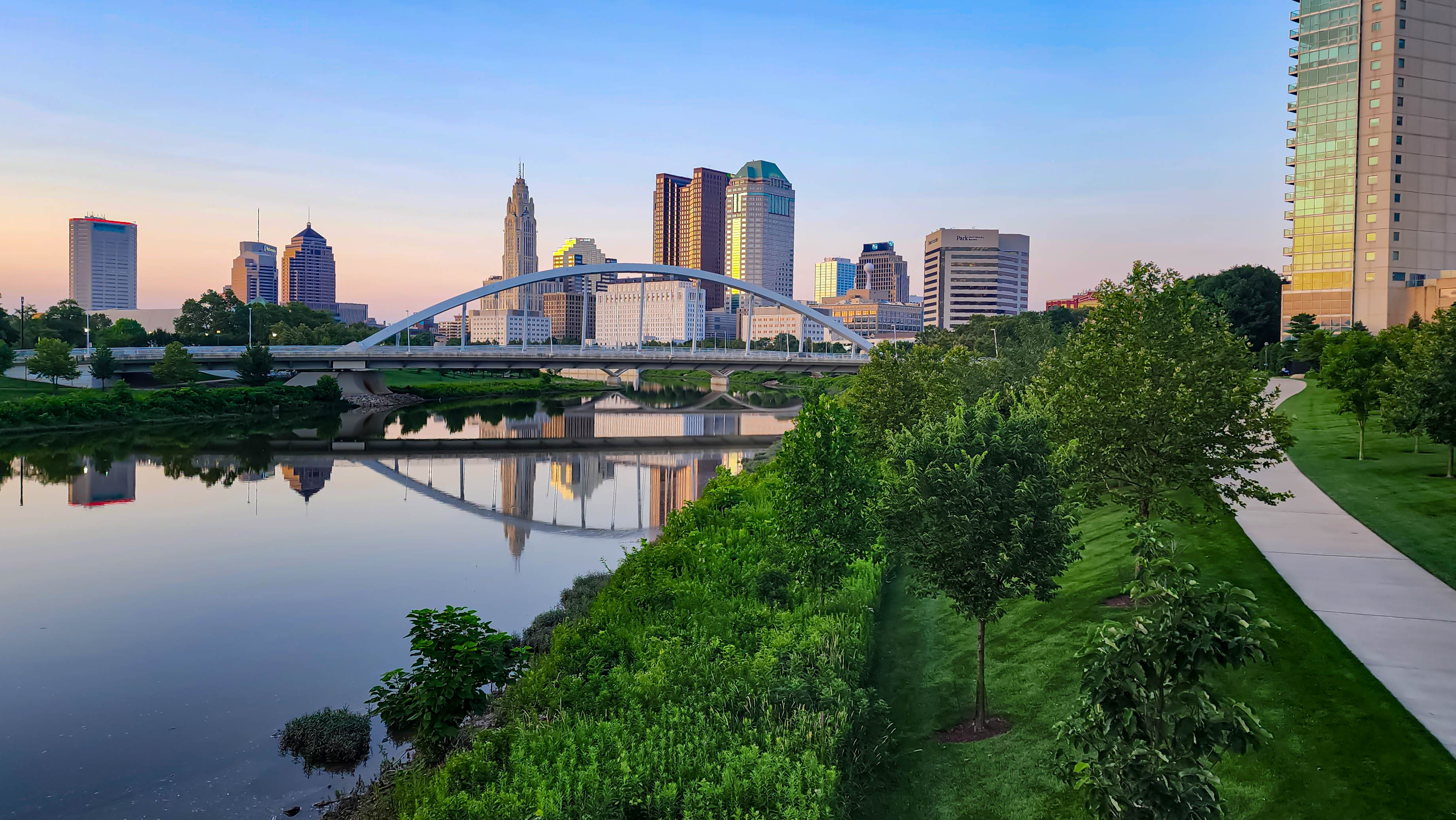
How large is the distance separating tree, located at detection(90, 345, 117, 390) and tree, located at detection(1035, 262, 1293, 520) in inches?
2866

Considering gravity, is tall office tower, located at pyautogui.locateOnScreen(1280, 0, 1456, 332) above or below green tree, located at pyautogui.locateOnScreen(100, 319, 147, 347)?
above

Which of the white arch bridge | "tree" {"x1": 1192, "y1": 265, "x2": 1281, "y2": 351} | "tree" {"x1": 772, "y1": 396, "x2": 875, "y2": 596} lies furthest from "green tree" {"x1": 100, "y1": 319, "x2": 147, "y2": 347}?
"tree" {"x1": 1192, "y1": 265, "x2": 1281, "y2": 351}

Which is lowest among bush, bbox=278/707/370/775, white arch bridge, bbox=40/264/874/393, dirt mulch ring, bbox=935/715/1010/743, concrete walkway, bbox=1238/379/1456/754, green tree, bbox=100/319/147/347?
bush, bbox=278/707/370/775

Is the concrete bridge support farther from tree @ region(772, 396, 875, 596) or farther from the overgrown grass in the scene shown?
tree @ region(772, 396, 875, 596)

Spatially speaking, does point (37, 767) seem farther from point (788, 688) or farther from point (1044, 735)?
point (1044, 735)

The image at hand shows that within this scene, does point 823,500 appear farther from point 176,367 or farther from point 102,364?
point 102,364

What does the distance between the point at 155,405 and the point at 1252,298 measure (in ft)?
323

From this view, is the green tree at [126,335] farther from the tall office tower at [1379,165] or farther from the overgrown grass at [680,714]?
the tall office tower at [1379,165]

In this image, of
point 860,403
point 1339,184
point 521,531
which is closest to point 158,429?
point 521,531

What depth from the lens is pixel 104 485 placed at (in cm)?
3544

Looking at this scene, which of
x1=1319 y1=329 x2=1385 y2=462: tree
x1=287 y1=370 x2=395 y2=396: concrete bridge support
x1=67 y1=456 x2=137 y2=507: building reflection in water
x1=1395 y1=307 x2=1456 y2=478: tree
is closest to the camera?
x1=1395 y1=307 x2=1456 y2=478: tree

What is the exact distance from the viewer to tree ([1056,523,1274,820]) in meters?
5.53

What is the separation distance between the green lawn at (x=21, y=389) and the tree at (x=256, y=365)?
11.5 metres

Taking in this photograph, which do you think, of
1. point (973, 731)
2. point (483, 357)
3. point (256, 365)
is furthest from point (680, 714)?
point (256, 365)
